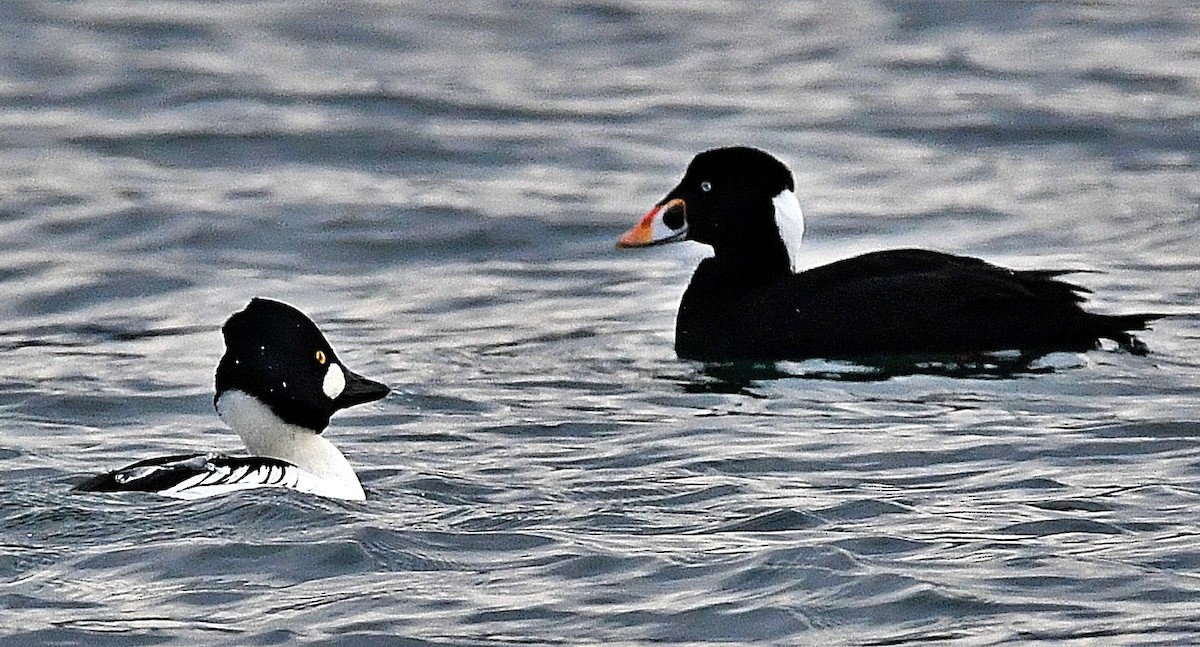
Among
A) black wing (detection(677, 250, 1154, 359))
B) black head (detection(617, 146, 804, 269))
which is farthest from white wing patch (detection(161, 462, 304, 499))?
black head (detection(617, 146, 804, 269))

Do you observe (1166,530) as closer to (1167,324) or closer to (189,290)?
(1167,324)

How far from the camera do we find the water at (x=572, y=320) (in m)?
7.51

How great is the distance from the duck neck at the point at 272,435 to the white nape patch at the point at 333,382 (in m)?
0.15

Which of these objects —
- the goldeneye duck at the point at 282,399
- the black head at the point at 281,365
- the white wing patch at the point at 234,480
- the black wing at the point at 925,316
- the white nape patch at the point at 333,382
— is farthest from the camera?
the black wing at the point at 925,316

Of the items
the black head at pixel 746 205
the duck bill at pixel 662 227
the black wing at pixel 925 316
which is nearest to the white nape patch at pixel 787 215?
A: the black head at pixel 746 205

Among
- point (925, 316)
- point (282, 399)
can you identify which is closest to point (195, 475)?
point (282, 399)

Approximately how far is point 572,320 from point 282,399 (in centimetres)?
382

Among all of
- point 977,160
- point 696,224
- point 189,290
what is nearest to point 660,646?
point 696,224

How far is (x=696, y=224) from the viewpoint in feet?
39.0

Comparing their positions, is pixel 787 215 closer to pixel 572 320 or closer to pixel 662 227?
pixel 662 227

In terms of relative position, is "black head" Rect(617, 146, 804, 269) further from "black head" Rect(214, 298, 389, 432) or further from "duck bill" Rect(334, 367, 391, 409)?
"black head" Rect(214, 298, 389, 432)

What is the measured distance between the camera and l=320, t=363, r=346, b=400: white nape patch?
8.83m

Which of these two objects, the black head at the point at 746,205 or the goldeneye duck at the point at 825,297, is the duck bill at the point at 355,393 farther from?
the black head at the point at 746,205

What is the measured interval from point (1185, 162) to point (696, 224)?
5166 millimetres
